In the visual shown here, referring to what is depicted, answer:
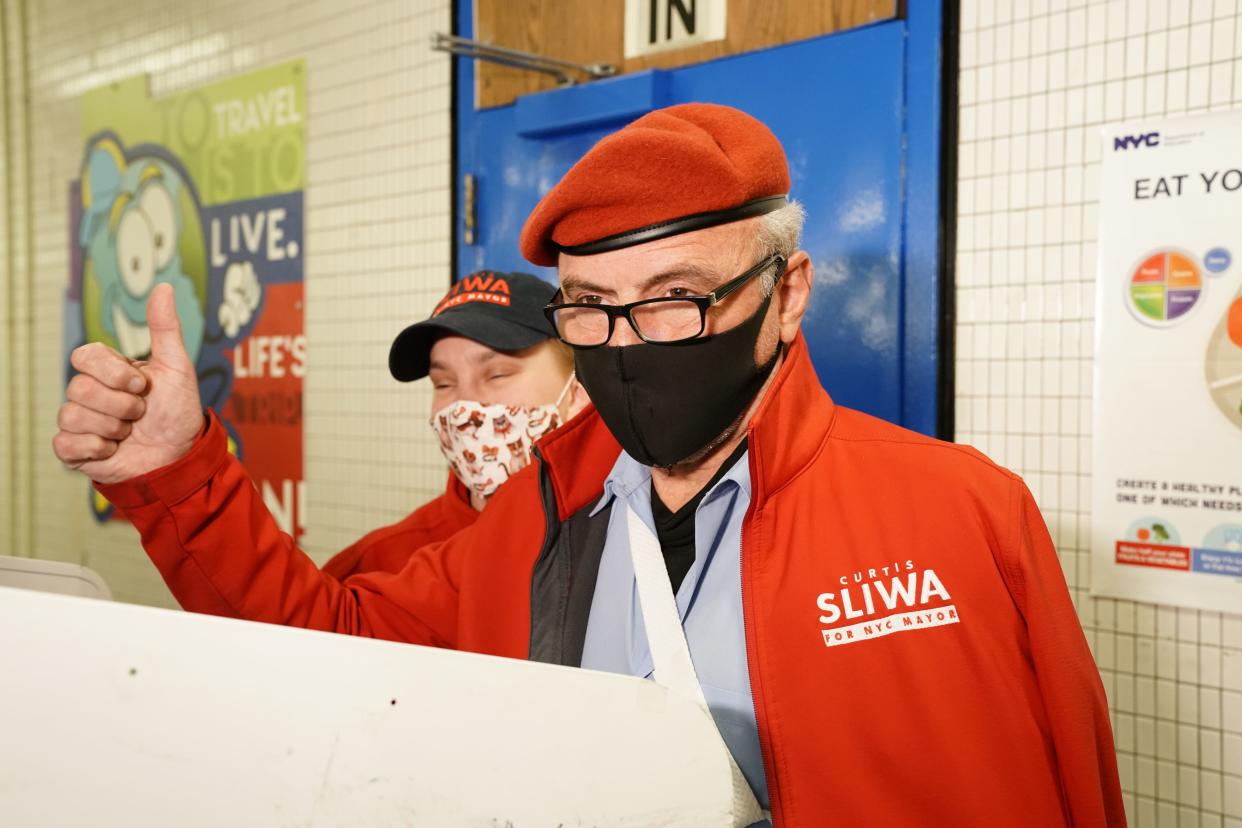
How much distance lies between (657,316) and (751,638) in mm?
381

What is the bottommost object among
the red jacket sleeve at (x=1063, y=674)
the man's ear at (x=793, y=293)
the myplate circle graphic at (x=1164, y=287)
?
the red jacket sleeve at (x=1063, y=674)

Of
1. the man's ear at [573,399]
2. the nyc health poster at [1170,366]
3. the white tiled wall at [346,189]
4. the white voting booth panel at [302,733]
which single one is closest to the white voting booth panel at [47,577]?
the white voting booth panel at [302,733]

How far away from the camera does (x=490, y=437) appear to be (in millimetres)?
1748

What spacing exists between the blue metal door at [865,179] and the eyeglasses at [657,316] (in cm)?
88

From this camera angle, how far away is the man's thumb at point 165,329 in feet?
3.47

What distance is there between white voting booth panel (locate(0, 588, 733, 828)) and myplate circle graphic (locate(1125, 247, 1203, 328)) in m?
1.57

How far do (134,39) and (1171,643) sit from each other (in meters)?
3.88

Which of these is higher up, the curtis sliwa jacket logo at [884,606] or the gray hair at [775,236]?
the gray hair at [775,236]

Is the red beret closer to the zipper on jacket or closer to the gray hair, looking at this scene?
the gray hair

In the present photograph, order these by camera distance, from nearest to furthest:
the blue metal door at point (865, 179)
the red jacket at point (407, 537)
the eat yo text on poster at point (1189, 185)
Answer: the eat yo text on poster at point (1189, 185)
the red jacket at point (407, 537)
the blue metal door at point (865, 179)

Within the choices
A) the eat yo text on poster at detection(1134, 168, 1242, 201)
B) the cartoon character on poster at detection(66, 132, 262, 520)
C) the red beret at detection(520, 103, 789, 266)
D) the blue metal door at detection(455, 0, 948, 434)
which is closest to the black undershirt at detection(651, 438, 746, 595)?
the red beret at detection(520, 103, 789, 266)

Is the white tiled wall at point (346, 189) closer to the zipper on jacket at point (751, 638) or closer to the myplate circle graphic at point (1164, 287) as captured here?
the myplate circle graphic at point (1164, 287)

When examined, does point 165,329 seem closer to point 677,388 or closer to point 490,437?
point 677,388

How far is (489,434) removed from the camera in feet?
5.74
